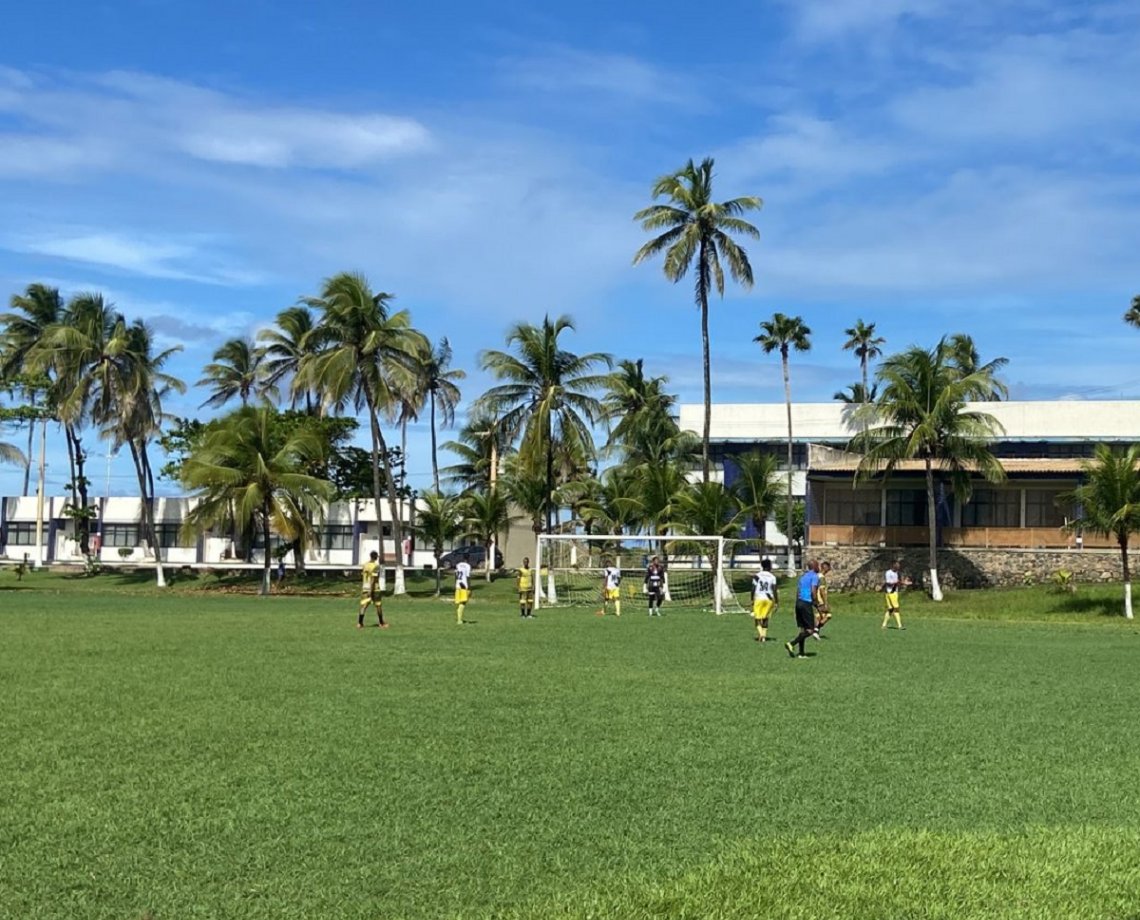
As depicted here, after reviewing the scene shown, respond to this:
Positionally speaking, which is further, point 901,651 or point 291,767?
point 901,651

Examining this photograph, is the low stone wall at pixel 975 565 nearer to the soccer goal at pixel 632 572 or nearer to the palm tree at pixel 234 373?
the soccer goal at pixel 632 572

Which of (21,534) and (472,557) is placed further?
(21,534)

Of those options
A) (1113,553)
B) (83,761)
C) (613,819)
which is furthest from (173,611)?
(1113,553)

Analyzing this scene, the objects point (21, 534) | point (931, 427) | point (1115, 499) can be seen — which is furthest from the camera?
point (21, 534)

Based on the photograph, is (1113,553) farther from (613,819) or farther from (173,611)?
(613,819)

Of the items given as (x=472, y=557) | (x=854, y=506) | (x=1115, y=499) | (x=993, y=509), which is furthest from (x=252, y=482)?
(x=1115, y=499)

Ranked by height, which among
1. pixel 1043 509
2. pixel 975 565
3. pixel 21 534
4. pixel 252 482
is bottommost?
pixel 975 565

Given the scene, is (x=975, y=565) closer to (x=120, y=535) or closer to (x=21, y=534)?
(x=120, y=535)

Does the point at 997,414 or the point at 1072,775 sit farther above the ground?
the point at 997,414

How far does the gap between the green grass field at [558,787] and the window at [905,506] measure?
85.2ft

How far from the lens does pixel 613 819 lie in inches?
326

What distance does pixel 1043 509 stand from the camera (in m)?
44.0

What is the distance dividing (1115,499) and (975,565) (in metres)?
9.35

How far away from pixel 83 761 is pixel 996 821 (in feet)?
22.4
